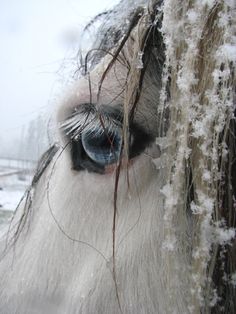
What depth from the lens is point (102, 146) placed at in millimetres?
1126

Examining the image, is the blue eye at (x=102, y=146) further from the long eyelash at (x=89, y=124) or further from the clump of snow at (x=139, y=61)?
the clump of snow at (x=139, y=61)

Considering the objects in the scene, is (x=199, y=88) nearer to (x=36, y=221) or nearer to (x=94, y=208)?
(x=94, y=208)

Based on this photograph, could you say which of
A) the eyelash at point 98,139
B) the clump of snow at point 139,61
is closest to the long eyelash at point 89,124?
the eyelash at point 98,139

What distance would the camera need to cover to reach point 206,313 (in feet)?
3.01

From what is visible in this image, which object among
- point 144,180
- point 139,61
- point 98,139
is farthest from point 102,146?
point 139,61

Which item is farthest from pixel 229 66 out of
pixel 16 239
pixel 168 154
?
pixel 16 239

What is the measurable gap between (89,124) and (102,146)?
67mm

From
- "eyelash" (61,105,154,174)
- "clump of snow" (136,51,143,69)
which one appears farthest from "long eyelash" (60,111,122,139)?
"clump of snow" (136,51,143,69)

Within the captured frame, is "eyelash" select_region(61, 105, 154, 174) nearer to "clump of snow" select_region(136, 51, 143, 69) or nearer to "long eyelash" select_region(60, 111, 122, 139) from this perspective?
"long eyelash" select_region(60, 111, 122, 139)

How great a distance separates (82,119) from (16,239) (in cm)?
54

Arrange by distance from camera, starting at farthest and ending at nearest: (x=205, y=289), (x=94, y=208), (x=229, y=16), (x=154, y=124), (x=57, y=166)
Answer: (x=57, y=166) → (x=94, y=208) → (x=154, y=124) → (x=205, y=289) → (x=229, y=16)

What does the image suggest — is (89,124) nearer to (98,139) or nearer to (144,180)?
(98,139)

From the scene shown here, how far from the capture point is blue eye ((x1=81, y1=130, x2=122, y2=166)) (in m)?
1.07

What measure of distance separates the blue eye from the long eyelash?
0.03 feet
